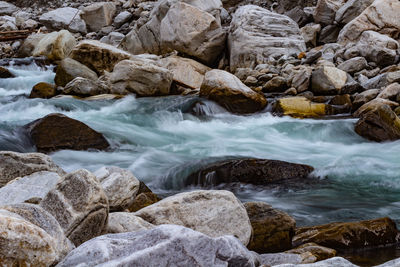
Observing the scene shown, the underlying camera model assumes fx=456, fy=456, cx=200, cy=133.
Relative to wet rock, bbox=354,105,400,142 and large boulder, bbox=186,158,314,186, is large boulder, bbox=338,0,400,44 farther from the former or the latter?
large boulder, bbox=186,158,314,186

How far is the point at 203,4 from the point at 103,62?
15.8ft

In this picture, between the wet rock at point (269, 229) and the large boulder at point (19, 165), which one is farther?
the large boulder at point (19, 165)

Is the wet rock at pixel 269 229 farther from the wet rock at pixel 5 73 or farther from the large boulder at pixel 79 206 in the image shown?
the wet rock at pixel 5 73

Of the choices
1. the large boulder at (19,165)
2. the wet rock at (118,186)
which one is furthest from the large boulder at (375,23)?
the large boulder at (19,165)

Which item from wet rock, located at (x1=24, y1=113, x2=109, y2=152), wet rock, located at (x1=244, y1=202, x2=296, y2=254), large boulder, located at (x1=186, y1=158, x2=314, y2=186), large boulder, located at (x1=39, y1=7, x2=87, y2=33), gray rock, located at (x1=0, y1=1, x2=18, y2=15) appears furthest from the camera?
gray rock, located at (x1=0, y1=1, x2=18, y2=15)

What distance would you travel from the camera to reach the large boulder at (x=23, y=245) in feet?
6.32

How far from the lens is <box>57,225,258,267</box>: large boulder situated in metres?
1.88

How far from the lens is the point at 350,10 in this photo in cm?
1788

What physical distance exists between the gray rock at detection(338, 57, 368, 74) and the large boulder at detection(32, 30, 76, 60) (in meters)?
10.6

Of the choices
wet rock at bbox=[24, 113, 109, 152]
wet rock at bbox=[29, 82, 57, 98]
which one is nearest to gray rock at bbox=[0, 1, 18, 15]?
wet rock at bbox=[29, 82, 57, 98]

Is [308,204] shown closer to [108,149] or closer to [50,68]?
[108,149]

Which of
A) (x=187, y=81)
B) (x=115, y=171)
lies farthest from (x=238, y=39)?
(x=115, y=171)

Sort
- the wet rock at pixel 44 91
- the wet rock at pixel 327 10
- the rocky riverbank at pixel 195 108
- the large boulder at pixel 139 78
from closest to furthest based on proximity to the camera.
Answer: the rocky riverbank at pixel 195 108
the large boulder at pixel 139 78
the wet rock at pixel 44 91
the wet rock at pixel 327 10

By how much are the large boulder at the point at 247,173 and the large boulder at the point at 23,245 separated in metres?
4.25
